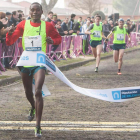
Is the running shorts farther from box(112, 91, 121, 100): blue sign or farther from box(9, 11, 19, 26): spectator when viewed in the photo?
box(9, 11, 19, 26): spectator

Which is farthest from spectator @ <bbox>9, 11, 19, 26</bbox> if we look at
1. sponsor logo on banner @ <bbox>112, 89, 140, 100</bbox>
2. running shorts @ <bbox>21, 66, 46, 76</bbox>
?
sponsor logo on banner @ <bbox>112, 89, 140, 100</bbox>

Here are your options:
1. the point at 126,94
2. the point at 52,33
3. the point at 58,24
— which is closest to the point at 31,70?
the point at 52,33

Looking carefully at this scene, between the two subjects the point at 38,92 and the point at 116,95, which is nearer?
the point at 38,92

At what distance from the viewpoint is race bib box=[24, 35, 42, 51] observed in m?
6.00

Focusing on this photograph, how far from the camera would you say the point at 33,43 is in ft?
19.7

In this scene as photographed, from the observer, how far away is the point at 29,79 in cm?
622

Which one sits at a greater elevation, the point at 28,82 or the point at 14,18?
the point at 14,18

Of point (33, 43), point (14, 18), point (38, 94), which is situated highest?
point (33, 43)

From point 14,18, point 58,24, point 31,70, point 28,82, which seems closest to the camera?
point 31,70

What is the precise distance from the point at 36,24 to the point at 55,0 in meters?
60.7

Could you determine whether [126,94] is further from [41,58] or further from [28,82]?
[28,82]

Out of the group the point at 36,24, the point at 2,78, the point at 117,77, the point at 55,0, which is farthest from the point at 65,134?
the point at 55,0

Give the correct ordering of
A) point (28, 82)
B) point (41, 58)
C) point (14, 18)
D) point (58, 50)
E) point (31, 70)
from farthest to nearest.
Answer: point (58, 50)
point (14, 18)
point (28, 82)
point (31, 70)
point (41, 58)

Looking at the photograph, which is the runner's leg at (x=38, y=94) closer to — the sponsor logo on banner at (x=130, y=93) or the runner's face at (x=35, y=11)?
the runner's face at (x=35, y=11)
